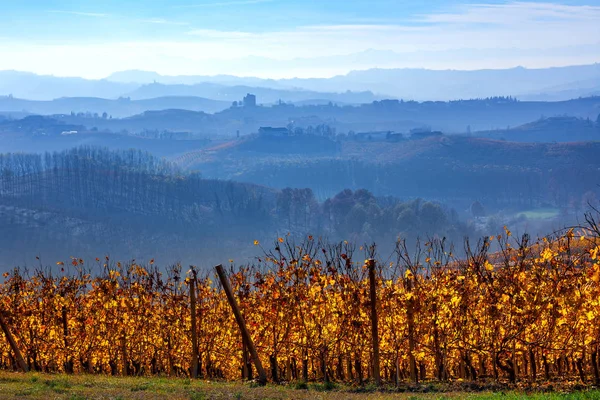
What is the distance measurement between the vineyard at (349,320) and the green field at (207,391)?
1.05 metres

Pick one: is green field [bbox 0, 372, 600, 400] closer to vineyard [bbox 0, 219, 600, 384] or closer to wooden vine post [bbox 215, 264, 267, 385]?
wooden vine post [bbox 215, 264, 267, 385]

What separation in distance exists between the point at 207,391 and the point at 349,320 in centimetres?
597

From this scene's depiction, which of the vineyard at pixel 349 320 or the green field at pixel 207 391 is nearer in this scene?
the green field at pixel 207 391

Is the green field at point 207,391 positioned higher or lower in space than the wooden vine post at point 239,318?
lower

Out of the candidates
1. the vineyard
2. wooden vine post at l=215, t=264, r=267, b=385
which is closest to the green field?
wooden vine post at l=215, t=264, r=267, b=385

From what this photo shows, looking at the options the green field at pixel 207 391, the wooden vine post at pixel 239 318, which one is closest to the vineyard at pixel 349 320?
the wooden vine post at pixel 239 318

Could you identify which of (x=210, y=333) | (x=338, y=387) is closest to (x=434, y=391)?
(x=338, y=387)

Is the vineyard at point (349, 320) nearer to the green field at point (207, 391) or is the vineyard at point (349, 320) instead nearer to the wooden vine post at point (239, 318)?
the wooden vine post at point (239, 318)

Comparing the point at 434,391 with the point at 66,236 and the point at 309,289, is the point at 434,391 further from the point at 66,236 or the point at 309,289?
the point at 66,236

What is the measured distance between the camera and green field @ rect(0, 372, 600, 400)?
41.8 feet

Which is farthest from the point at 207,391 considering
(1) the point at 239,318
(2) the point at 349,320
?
(2) the point at 349,320

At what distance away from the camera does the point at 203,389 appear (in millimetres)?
13711

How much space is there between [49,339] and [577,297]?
16.0 metres

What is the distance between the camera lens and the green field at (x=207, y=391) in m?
12.7
